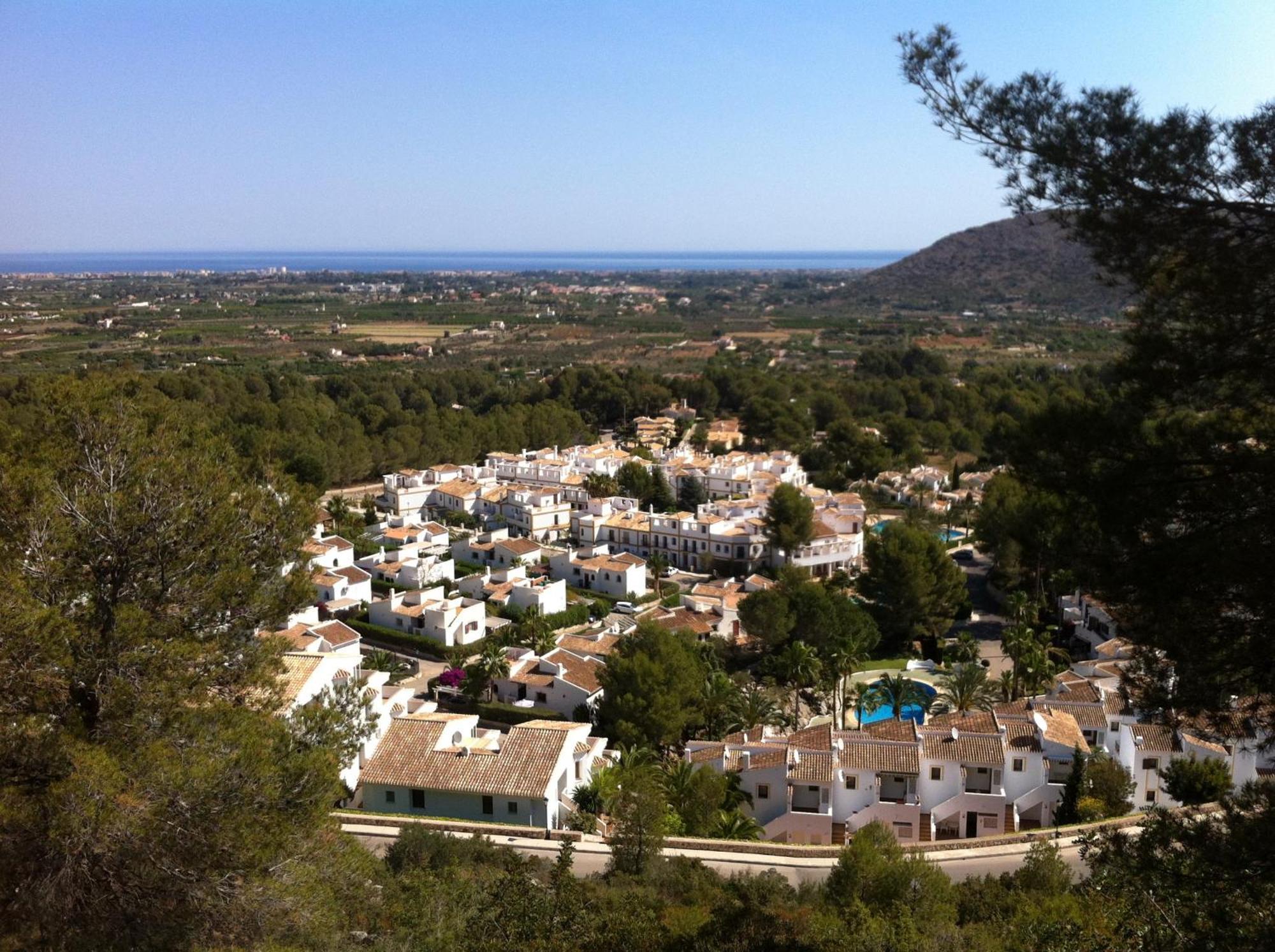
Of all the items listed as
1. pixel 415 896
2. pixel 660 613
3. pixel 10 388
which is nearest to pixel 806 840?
pixel 415 896

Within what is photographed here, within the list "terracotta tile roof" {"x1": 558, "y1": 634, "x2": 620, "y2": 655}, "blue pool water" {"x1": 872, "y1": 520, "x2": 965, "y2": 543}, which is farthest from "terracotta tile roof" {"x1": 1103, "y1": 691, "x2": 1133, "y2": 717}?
"blue pool water" {"x1": 872, "y1": 520, "x2": 965, "y2": 543}

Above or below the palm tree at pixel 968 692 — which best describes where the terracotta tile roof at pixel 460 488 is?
below

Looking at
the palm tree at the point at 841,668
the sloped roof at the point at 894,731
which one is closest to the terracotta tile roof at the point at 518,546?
the palm tree at the point at 841,668

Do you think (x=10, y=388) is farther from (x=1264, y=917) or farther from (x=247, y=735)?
(x=1264, y=917)

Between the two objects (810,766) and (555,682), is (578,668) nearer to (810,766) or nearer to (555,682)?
(555,682)

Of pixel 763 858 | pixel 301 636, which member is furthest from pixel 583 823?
pixel 301 636

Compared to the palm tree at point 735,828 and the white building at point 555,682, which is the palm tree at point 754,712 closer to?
the white building at point 555,682
